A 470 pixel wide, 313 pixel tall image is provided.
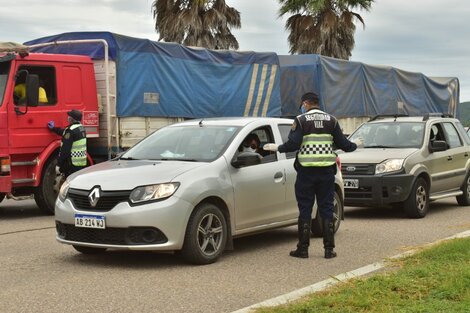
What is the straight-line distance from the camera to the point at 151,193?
7.01 metres

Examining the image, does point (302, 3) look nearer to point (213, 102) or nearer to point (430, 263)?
point (213, 102)

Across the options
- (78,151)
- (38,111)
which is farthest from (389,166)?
(38,111)

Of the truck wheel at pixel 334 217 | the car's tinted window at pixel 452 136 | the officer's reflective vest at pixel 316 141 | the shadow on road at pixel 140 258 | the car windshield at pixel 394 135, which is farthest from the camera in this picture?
the car's tinted window at pixel 452 136

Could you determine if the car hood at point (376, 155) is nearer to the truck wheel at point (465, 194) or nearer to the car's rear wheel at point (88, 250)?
the truck wheel at point (465, 194)

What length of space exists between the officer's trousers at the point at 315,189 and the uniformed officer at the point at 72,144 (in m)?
4.77

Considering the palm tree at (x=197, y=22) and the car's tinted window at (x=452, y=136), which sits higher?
the palm tree at (x=197, y=22)

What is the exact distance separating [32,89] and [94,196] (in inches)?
180

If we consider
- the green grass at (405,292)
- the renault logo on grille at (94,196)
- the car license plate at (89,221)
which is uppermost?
the renault logo on grille at (94,196)

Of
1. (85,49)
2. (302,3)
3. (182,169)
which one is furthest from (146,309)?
(302,3)

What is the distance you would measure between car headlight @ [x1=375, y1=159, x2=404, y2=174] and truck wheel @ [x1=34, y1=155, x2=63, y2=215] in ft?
17.2

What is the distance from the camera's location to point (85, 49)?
12.5 m

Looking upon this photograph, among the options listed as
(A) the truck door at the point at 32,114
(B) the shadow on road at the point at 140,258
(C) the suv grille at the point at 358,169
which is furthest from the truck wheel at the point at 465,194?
(A) the truck door at the point at 32,114

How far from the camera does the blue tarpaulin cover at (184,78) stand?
1266 centimetres

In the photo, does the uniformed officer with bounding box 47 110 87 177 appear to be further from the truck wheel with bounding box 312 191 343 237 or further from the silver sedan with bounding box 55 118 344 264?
the truck wheel with bounding box 312 191 343 237
